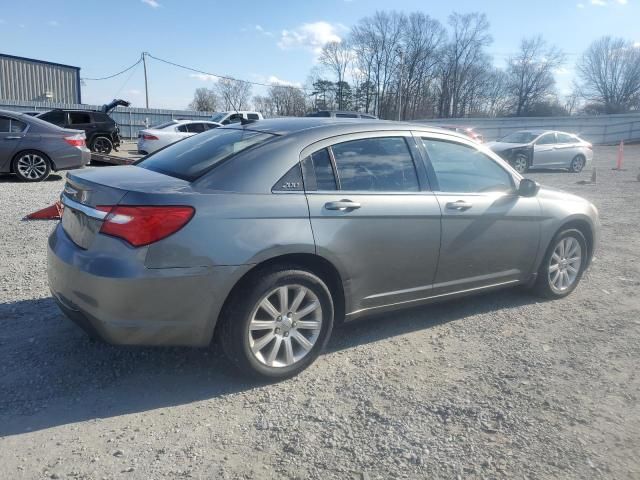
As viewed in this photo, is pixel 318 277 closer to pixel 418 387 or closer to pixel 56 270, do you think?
pixel 418 387

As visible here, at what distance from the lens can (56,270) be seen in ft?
10.5

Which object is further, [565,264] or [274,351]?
[565,264]

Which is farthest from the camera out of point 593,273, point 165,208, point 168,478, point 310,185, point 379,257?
point 593,273

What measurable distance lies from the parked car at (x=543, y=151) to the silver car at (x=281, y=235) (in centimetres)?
1415

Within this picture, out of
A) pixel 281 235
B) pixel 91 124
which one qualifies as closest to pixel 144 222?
pixel 281 235

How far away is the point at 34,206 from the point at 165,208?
641cm

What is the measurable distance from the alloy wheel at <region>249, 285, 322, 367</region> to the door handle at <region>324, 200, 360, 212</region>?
1.83 feet

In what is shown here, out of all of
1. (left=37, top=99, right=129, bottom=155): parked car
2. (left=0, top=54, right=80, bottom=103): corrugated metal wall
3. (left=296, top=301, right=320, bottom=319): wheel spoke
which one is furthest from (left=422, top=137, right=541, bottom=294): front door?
(left=0, top=54, right=80, bottom=103): corrugated metal wall

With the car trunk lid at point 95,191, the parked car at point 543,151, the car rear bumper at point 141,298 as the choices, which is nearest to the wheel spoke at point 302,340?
the car rear bumper at point 141,298

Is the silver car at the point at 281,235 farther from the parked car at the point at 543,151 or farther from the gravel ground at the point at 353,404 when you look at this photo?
the parked car at the point at 543,151

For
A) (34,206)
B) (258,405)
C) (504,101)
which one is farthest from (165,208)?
(504,101)

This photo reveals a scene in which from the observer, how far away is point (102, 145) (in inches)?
781

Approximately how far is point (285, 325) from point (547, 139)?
17564mm

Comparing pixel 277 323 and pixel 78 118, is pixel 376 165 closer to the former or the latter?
pixel 277 323
